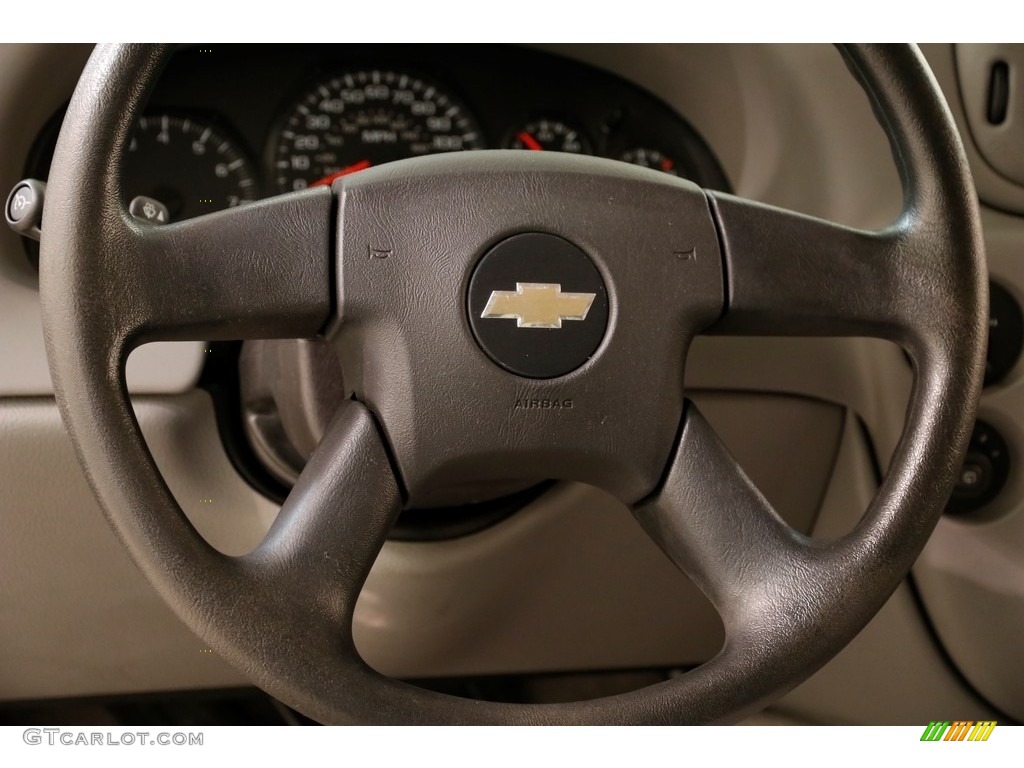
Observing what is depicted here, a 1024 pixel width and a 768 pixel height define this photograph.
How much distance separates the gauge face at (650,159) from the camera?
1.01 m

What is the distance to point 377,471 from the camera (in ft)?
1.91

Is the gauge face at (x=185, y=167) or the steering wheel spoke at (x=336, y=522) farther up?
the gauge face at (x=185, y=167)

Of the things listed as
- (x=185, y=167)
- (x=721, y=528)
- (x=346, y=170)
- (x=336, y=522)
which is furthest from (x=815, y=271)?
(x=185, y=167)

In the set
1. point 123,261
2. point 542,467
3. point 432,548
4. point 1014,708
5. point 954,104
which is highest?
point 954,104

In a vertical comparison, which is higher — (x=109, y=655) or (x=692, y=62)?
(x=692, y=62)

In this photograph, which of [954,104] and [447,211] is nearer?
[447,211]

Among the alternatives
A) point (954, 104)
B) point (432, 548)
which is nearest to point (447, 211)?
point (432, 548)

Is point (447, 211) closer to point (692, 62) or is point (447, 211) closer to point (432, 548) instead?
point (432, 548)

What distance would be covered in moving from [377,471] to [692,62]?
1.98 ft

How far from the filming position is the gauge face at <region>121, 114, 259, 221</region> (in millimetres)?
903

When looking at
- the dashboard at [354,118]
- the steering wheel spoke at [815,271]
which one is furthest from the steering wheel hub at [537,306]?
the dashboard at [354,118]
